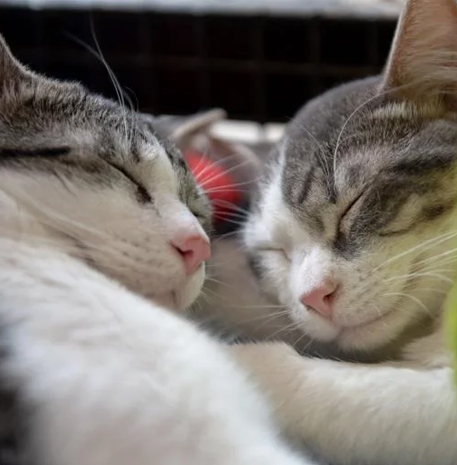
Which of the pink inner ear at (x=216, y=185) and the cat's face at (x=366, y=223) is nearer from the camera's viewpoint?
the cat's face at (x=366, y=223)

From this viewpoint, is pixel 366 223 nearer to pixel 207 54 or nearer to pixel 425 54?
pixel 425 54

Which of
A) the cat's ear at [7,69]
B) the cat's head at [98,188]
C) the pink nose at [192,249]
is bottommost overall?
the pink nose at [192,249]

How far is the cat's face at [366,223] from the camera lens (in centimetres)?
99

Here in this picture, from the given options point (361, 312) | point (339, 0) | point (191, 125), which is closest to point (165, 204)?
point (361, 312)

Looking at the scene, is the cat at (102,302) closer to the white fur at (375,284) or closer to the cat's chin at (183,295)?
the cat's chin at (183,295)

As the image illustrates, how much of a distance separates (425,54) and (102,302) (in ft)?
1.83

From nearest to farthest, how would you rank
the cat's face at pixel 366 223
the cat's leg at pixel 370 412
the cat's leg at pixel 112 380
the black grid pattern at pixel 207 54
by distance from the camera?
the cat's leg at pixel 112 380, the cat's leg at pixel 370 412, the cat's face at pixel 366 223, the black grid pattern at pixel 207 54

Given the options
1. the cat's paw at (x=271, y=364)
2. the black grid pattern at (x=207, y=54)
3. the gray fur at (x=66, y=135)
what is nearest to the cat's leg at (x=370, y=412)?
the cat's paw at (x=271, y=364)

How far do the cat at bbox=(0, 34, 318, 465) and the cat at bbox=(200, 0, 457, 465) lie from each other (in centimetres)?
10

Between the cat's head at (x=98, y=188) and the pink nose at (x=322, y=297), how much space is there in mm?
141

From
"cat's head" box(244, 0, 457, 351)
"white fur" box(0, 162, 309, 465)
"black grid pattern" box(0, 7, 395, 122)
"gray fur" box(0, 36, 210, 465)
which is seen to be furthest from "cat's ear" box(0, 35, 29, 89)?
"black grid pattern" box(0, 7, 395, 122)

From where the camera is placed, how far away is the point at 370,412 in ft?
2.93

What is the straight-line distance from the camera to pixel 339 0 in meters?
1.95

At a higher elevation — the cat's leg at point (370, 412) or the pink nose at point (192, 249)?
the pink nose at point (192, 249)
